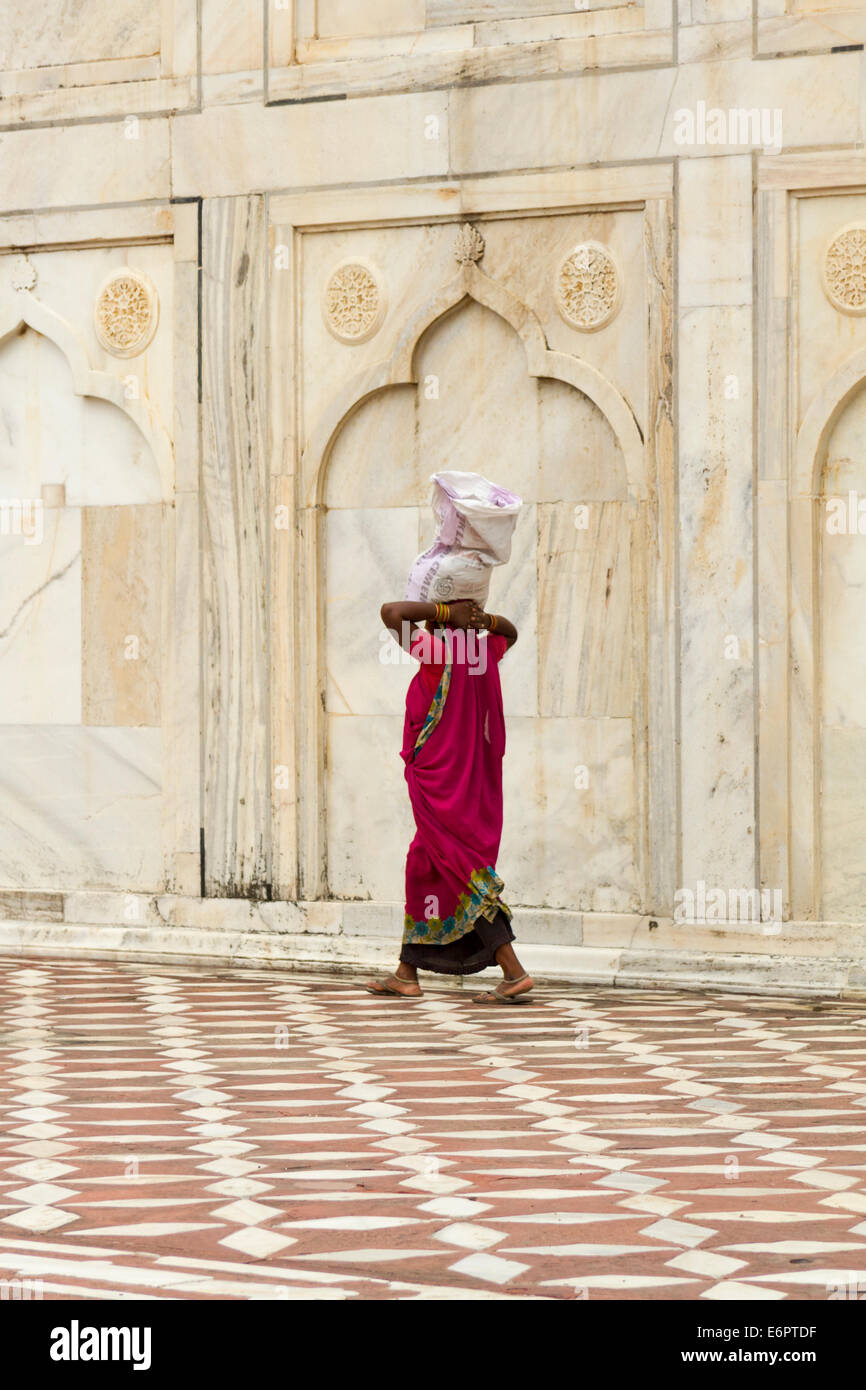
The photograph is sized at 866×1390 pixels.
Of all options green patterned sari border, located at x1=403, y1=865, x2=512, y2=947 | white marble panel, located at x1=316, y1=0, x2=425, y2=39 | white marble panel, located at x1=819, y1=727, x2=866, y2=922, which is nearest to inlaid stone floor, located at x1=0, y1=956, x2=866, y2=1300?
green patterned sari border, located at x1=403, y1=865, x2=512, y2=947

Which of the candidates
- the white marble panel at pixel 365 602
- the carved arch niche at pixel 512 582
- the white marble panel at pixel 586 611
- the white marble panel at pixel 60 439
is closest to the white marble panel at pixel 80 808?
the carved arch niche at pixel 512 582

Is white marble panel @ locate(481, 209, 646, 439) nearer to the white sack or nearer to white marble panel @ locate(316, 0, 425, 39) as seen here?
white marble panel @ locate(316, 0, 425, 39)

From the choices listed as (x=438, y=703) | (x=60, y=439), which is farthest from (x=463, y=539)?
(x=60, y=439)

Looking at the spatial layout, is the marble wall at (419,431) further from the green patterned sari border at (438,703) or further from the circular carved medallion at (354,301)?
the green patterned sari border at (438,703)

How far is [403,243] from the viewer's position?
Result: 28.3 feet

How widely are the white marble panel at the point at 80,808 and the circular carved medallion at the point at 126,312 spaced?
167 centimetres

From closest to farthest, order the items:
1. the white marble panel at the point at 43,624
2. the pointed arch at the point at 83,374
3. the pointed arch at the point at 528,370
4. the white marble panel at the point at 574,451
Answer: the pointed arch at the point at 528,370
the white marble panel at the point at 574,451
the pointed arch at the point at 83,374
the white marble panel at the point at 43,624

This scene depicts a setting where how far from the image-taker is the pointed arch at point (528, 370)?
8.23 metres

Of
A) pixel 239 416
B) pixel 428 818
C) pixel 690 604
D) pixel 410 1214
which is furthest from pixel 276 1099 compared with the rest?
pixel 239 416

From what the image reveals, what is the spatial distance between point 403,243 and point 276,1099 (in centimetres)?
415

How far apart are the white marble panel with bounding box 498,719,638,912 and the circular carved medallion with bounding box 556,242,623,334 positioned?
1582 millimetres

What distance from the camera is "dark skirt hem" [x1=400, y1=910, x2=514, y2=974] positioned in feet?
24.3

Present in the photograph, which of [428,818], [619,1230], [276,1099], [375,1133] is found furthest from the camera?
[428,818]

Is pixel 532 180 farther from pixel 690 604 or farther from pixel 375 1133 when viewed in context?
pixel 375 1133
